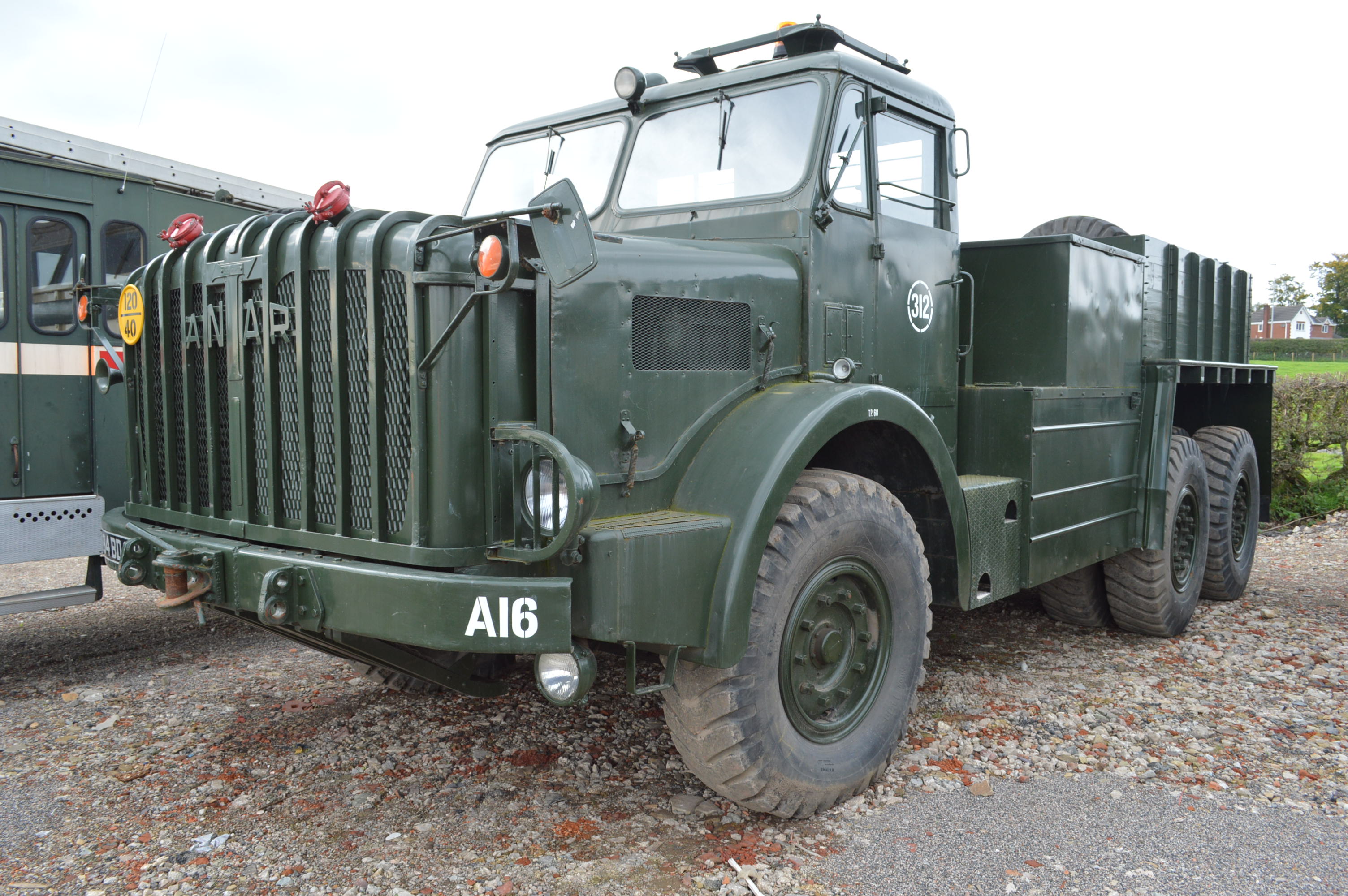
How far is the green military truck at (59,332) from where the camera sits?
5703 mm

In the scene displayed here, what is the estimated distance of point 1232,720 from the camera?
454 centimetres

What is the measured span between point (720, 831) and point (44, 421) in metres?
4.81

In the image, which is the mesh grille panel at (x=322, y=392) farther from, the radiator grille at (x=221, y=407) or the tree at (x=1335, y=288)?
the tree at (x=1335, y=288)

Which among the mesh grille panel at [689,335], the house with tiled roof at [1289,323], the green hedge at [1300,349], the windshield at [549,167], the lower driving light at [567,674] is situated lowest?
the lower driving light at [567,674]

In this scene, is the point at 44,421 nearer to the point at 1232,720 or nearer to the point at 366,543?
the point at 366,543

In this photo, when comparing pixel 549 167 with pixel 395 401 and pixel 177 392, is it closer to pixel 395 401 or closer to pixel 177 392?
pixel 177 392

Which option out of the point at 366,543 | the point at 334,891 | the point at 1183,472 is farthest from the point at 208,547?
the point at 1183,472

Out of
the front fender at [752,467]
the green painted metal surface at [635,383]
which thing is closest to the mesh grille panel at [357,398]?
the green painted metal surface at [635,383]

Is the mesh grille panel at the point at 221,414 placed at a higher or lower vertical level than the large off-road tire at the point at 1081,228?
lower

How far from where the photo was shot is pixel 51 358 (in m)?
5.99

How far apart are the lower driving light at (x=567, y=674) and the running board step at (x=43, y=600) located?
3.17 metres

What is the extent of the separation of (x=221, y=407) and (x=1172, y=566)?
17.6 ft

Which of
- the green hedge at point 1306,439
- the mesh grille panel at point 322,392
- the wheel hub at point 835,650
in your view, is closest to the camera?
the mesh grille panel at point 322,392

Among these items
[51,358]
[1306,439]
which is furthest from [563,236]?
[1306,439]
